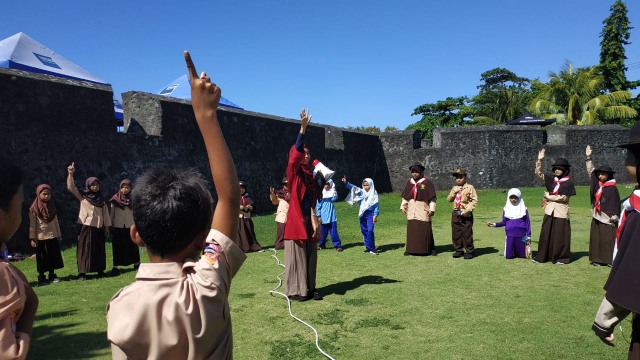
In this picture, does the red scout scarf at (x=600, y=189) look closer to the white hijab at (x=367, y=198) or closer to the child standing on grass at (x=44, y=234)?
the white hijab at (x=367, y=198)

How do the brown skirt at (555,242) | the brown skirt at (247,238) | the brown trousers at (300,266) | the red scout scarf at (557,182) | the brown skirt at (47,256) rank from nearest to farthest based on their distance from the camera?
1. the brown trousers at (300,266)
2. the brown skirt at (47,256)
3. the brown skirt at (555,242)
4. the red scout scarf at (557,182)
5. the brown skirt at (247,238)

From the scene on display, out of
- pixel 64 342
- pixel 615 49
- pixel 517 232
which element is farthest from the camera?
pixel 615 49

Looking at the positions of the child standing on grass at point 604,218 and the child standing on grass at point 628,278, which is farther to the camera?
the child standing on grass at point 604,218

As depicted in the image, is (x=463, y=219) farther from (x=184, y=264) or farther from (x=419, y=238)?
(x=184, y=264)

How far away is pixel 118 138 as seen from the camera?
37.9 feet

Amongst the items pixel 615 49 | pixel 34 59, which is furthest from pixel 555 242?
pixel 615 49

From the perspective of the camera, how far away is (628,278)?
252cm

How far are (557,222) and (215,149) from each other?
791 cm

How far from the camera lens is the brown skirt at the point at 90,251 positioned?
7.80 metres

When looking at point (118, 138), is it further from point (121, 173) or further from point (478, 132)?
point (478, 132)

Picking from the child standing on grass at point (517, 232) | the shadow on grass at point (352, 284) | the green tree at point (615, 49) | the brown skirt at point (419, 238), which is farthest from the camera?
the green tree at point (615, 49)

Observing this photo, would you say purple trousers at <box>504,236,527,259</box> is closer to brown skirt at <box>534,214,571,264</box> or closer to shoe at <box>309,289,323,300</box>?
brown skirt at <box>534,214,571,264</box>

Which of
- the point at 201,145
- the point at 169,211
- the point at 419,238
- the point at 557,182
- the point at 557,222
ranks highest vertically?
the point at 201,145

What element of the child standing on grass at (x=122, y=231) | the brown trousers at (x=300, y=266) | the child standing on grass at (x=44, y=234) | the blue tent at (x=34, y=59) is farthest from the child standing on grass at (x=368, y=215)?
the blue tent at (x=34, y=59)
